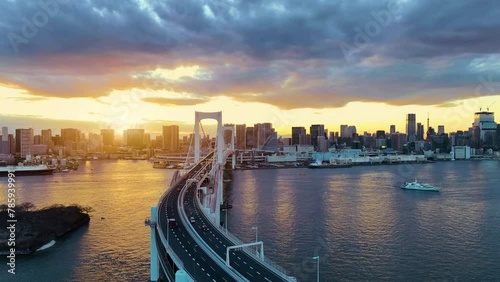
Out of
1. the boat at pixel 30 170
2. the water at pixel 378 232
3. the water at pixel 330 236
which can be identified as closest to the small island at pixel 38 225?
the water at pixel 330 236

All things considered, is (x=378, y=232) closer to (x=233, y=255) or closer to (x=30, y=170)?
(x=233, y=255)

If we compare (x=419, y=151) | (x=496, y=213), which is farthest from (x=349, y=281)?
(x=419, y=151)

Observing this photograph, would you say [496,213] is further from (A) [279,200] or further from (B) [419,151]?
(B) [419,151]

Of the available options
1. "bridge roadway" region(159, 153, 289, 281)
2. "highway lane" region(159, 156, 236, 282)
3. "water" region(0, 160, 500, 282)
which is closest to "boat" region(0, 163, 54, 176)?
"water" region(0, 160, 500, 282)

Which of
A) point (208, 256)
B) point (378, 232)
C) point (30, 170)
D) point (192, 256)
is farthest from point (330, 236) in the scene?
point (30, 170)

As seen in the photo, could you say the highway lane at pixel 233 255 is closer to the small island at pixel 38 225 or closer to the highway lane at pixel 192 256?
the highway lane at pixel 192 256
